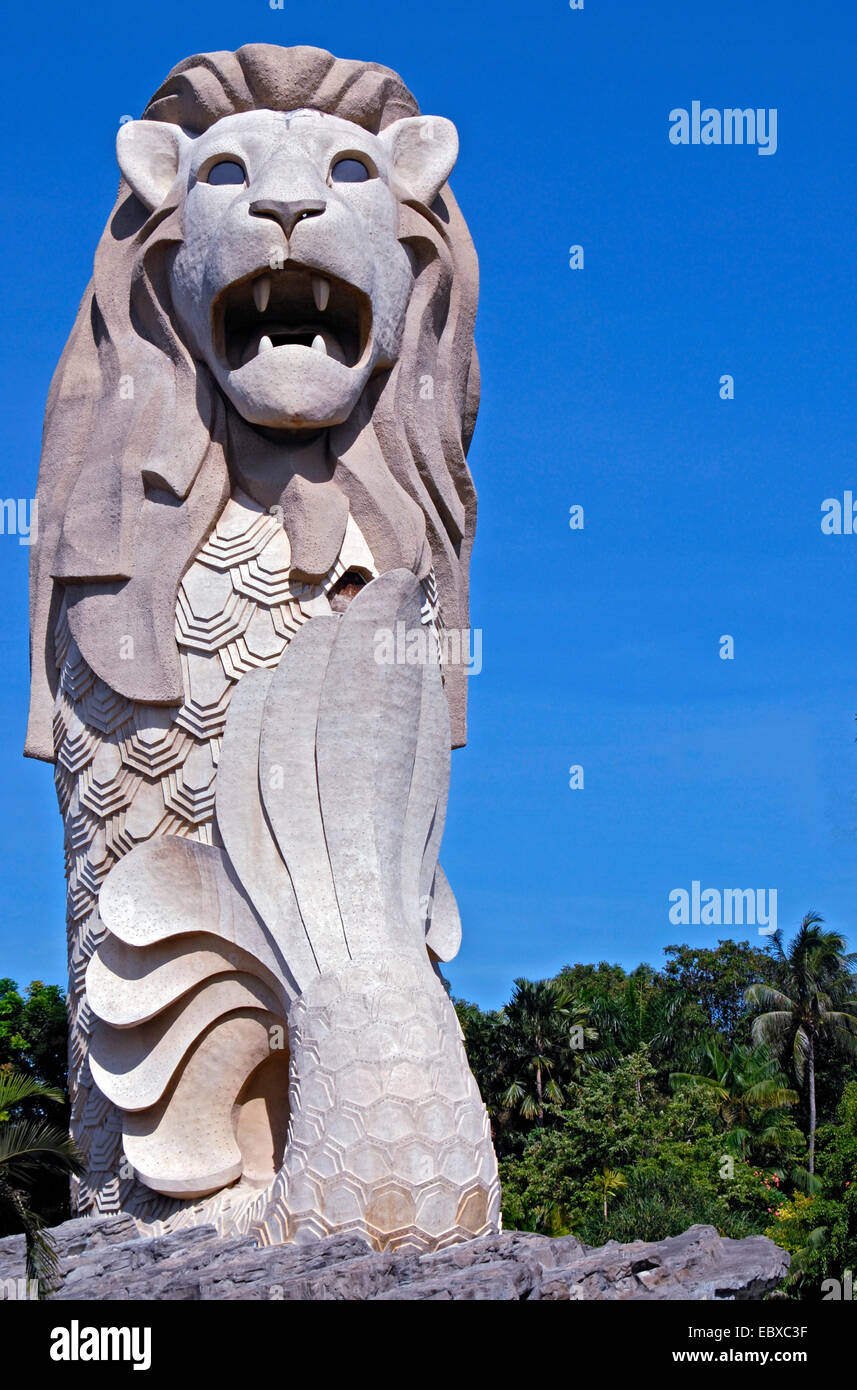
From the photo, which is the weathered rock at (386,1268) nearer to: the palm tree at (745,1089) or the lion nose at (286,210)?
the lion nose at (286,210)

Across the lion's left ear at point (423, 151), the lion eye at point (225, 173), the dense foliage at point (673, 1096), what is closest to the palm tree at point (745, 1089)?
the dense foliage at point (673, 1096)


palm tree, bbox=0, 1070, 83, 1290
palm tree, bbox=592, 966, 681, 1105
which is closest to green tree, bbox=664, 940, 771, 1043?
palm tree, bbox=592, 966, 681, 1105

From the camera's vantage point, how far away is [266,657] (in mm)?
12984

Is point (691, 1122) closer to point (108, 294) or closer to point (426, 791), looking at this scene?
point (426, 791)

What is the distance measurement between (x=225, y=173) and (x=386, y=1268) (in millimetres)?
8048

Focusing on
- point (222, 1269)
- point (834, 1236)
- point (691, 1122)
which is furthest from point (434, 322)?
point (691, 1122)

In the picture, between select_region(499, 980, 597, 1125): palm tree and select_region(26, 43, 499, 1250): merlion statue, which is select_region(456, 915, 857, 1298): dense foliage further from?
select_region(26, 43, 499, 1250): merlion statue

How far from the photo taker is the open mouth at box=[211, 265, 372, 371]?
1327cm

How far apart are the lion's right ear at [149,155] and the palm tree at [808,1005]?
17961mm

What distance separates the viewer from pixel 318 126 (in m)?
13.6

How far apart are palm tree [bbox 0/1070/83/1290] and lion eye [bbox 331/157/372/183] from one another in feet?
24.9

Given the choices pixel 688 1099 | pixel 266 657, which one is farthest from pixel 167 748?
pixel 688 1099

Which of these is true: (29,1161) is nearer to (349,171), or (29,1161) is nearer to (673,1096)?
(349,171)

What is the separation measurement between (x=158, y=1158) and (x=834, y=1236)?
7767 millimetres
